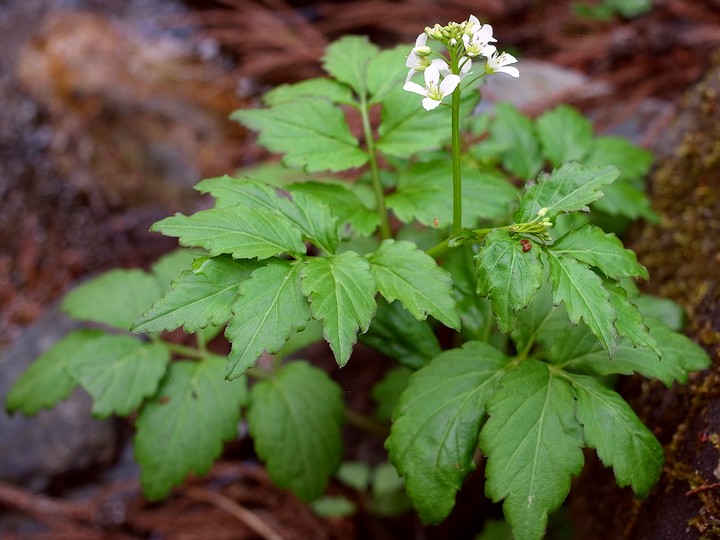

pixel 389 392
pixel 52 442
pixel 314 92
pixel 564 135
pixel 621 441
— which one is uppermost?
pixel 314 92

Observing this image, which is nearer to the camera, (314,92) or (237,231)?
(237,231)

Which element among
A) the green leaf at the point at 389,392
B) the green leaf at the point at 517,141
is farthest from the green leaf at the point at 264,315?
the green leaf at the point at 517,141

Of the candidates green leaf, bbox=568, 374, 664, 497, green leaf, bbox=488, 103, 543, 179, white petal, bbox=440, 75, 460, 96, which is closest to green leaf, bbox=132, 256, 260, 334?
white petal, bbox=440, 75, 460, 96

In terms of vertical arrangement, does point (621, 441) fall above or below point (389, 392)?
above

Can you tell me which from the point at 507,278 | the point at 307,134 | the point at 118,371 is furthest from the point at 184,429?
the point at 507,278

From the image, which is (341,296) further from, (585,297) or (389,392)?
(389,392)

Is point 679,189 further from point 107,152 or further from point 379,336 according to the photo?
point 107,152

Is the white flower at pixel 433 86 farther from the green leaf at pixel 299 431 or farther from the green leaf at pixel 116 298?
the green leaf at pixel 116 298
